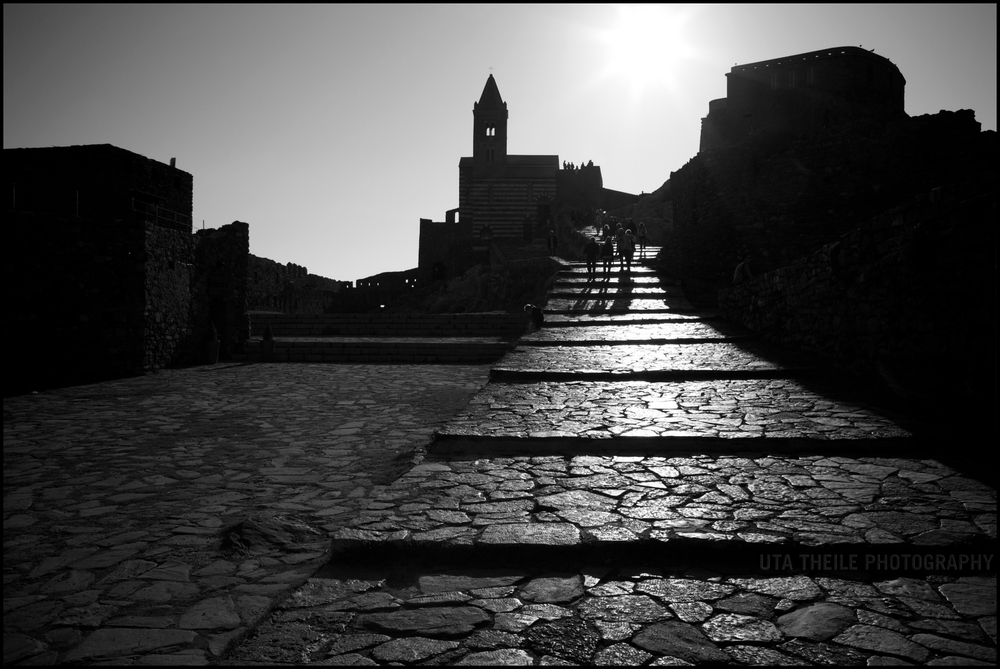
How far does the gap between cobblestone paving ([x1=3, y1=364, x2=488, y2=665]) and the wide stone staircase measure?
1.31ft

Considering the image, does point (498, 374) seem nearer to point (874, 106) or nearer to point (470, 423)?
point (470, 423)

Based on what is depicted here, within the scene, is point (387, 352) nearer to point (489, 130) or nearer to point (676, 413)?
point (676, 413)

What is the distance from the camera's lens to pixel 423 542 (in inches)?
132

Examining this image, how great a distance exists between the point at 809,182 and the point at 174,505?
1704cm

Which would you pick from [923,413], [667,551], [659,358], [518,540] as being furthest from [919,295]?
[518,540]

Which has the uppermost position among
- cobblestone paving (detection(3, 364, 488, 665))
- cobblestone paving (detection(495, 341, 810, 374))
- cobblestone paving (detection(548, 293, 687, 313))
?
cobblestone paving (detection(548, 293, 687, 313))

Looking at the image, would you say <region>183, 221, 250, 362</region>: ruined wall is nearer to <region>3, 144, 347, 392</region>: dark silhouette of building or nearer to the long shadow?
<region>3, 144, 347, 392</region>: dark silhouette of building

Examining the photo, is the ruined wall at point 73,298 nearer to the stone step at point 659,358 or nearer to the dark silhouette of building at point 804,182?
the stone step at point 659,358

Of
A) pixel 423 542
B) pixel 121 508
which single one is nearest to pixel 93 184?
pixel 121 508

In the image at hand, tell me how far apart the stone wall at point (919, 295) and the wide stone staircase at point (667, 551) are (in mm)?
714

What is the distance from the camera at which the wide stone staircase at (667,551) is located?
2479 mm

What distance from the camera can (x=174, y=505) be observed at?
4.37 meters

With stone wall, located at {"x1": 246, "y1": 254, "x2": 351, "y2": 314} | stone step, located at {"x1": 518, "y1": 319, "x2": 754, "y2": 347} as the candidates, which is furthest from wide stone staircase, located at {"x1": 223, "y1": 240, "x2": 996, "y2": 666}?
stone wall, located at {"x1": 246, "y1": 254, "x2": 351, "y2": 314}

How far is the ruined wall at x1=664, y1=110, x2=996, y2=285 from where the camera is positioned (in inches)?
602
